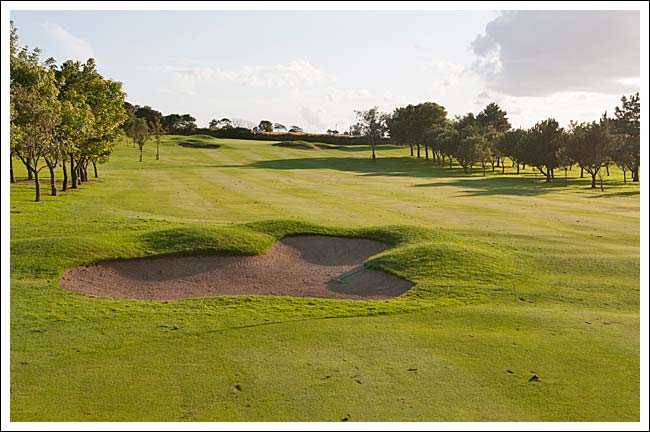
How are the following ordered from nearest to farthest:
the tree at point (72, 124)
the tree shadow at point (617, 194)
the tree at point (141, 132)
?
1. the tree at point (72, 124)
2. the tree shadow at point (617, 194)
3. the tree at point (141, 132)

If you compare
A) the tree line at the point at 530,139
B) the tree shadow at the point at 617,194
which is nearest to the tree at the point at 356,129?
the tree line at the point at 530,139

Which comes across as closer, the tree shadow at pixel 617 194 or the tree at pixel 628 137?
the tree shadow at pixel 617 194

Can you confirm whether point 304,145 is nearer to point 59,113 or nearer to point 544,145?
point 544,145

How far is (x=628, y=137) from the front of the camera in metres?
70.7

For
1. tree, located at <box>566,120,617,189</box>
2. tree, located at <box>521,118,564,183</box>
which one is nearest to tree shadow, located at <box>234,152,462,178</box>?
tree, located at <box>521,118,564,183</box>

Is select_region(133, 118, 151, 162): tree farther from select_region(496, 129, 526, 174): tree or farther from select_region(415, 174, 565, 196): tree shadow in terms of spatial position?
select_region(496, 129, 526, 174): tree

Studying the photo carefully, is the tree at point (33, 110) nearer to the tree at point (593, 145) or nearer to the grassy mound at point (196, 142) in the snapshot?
the tree at point (593, 145)

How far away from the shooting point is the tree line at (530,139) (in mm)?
59688

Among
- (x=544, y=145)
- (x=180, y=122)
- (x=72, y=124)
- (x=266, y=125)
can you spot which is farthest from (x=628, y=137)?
(x=266, y=125)

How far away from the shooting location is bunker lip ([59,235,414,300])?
16.2 meters

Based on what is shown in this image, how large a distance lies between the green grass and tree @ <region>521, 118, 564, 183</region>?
4267 cm

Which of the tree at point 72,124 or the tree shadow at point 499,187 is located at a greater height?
the tree at point 72,124

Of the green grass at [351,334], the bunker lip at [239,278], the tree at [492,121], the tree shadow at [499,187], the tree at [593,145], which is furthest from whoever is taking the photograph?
the tree at [492,121]

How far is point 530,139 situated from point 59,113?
172 ft
